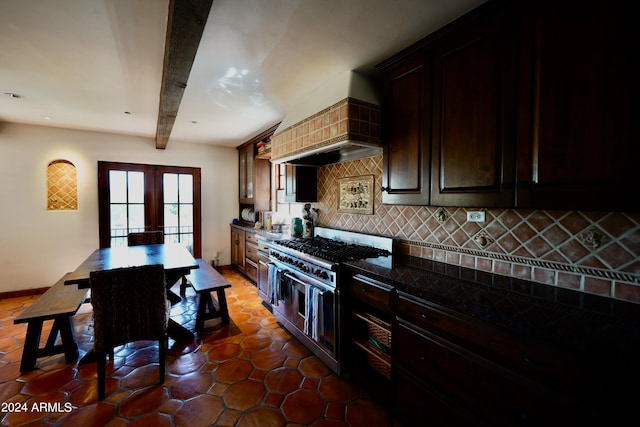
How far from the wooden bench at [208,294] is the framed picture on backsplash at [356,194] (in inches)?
62.3

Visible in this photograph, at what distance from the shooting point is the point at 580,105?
1158mm

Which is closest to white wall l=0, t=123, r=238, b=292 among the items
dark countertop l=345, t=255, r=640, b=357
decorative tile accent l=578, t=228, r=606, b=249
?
dark countertop l=345, t=255, r=640, b=357

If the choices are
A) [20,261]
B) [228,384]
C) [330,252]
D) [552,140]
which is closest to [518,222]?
[552,140]

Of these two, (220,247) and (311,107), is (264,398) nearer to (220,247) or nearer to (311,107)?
(311,107)

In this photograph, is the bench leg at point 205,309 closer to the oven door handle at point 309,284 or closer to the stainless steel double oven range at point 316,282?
the stainless steel double oven range at point 316,282

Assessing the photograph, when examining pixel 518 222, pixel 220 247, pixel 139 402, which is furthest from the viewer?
pixel 220 247

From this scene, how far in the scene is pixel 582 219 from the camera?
140 centimetres

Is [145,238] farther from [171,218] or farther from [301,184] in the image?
[301,184]

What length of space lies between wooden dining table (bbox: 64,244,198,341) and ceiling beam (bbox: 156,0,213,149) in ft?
5.19

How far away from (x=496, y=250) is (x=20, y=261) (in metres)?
6.12

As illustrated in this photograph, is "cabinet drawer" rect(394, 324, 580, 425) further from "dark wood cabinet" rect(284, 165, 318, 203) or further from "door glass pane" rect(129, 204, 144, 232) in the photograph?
"door glass pane" rect(129, 204, 144, 232)

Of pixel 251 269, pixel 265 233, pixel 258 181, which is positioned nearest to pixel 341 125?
pixel 265 233

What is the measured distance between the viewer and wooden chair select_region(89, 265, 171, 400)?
6.30 feet

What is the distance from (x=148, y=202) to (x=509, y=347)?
5402mm
